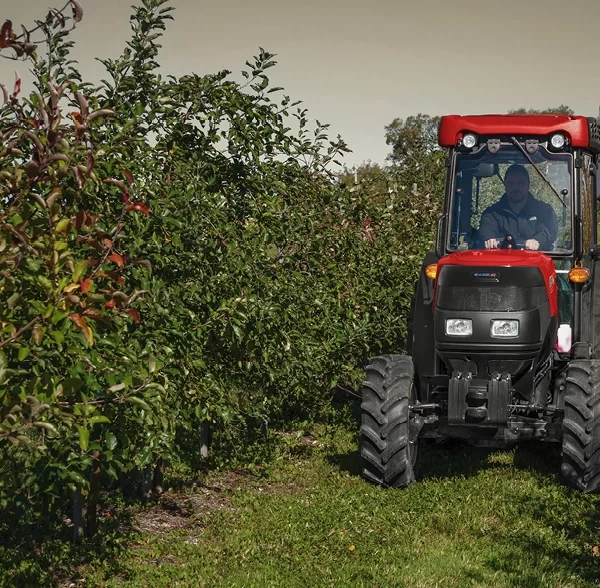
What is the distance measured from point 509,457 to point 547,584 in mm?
2923

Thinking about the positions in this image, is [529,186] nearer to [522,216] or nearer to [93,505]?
[522,216]

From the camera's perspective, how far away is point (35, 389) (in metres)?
3.22

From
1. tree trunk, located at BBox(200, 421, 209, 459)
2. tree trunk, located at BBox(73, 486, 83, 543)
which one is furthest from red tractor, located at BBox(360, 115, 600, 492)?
tree trunk, located at BBox(73, 486, 83, 543)

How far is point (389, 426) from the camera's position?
7082 mm

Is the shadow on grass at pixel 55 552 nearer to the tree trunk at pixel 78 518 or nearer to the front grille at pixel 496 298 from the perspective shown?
the tree trunk at pixel 78 518

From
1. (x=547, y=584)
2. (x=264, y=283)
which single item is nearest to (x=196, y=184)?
(x=264, y=283)

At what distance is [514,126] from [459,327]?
1.71 metres

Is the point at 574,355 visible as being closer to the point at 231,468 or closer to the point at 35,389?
the point at 231,468

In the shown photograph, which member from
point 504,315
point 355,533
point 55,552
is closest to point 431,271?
point 504,315

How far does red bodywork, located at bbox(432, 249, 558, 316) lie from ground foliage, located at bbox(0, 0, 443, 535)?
1.25 m

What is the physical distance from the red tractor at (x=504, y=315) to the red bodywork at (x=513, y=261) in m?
0.01

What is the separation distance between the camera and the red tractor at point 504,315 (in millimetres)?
6852

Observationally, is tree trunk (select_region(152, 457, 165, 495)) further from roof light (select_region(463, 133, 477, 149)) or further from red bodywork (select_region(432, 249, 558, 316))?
roof light (select_region(463, 133, 477, 149))

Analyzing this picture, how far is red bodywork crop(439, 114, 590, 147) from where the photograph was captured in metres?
7.48
